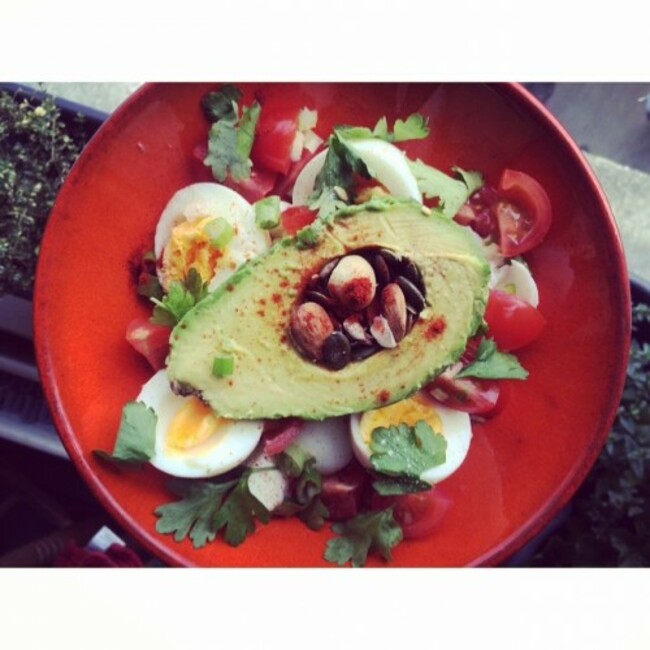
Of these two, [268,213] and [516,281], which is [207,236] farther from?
[516,281]

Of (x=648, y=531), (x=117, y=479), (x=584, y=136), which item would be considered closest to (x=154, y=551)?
(x=117, y=479)

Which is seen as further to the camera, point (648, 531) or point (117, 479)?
point (648, 531)

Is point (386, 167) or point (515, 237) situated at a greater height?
point (386, 167)

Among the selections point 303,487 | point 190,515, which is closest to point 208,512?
point 190,515

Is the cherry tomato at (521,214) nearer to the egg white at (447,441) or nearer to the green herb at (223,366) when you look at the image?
the egg white at (447,441)

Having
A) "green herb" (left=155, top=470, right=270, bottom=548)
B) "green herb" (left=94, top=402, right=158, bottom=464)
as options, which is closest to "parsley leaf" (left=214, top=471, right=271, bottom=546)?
"green herb" (left=155, top=470, right=270, bottom=548)

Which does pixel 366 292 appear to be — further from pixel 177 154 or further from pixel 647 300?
pixel 647 300
